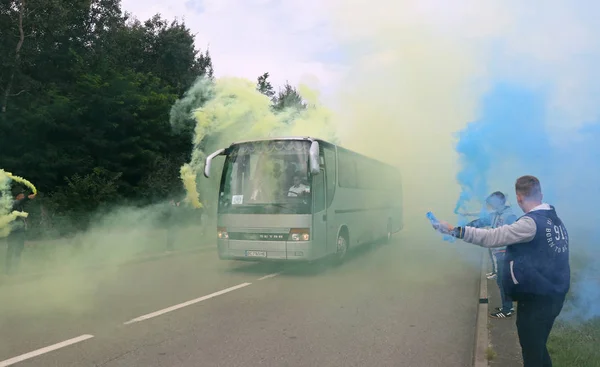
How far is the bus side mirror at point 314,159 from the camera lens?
9906 millimetres

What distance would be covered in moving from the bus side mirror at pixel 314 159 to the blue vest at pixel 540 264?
629cm

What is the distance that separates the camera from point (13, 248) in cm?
1026

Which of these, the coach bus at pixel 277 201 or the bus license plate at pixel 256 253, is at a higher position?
the coach bus at pixel 277 201

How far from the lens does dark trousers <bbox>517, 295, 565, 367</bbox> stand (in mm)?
3695

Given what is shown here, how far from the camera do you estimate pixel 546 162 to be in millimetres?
10203

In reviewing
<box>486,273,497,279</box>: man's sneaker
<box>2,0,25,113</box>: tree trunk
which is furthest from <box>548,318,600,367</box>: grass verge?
<box>2,0,25,113</box>: tree trunk

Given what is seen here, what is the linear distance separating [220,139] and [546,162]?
8446 millimetres

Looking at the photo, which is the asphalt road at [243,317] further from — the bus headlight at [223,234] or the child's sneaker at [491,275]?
the bus headlight at [223,234]

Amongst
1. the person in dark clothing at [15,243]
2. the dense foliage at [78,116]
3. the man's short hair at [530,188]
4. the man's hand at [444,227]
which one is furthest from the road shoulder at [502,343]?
the dense foliage at [78,116]

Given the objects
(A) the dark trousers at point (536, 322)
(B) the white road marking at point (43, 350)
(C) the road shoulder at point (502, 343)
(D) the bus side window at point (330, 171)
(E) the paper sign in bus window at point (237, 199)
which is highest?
(D) the bus side window at point (330, 171)

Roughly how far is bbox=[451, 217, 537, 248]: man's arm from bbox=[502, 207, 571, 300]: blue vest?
0.06 m

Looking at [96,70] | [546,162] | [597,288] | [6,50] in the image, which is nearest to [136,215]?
[96,70]

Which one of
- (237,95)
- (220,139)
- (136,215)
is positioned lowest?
(136,215)

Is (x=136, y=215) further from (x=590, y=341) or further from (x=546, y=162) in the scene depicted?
(x=590, y=341)
